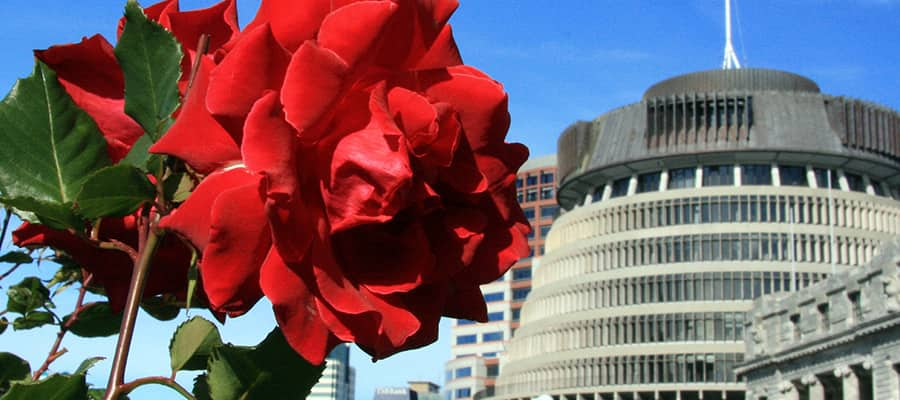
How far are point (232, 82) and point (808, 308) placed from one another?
50.1m

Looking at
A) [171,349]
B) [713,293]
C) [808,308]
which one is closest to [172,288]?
[171,349]

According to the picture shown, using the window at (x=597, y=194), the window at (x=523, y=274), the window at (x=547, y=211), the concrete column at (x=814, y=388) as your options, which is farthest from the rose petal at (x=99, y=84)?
the window at (x=547, y=211)

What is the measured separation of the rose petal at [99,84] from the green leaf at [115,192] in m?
0.09

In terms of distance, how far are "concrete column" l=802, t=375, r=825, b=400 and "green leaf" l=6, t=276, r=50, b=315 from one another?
48376 millimetres

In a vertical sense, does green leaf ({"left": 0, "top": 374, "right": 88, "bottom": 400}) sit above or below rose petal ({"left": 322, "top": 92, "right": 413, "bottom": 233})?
below

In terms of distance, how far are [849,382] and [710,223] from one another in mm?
25486

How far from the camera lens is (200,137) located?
0.87 metres

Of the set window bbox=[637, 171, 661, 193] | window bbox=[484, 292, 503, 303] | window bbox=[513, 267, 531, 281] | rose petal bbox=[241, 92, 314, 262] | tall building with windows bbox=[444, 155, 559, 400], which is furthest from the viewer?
window bbox=[513, 267, 531, 281]

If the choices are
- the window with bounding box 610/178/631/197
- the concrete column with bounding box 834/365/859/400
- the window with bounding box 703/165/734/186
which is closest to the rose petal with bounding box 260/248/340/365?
the concrete column with bounding box 834/365/859/400

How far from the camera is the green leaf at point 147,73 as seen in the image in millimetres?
932

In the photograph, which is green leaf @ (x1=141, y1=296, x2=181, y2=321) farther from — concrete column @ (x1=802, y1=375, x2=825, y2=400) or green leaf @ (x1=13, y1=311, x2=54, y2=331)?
concrete column @ (x1=802, y1=375, x2=825, y2=400)

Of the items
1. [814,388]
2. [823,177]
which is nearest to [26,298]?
[814,388]

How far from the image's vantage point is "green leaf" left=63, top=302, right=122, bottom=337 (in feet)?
4.12

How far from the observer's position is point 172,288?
3.42 ft
